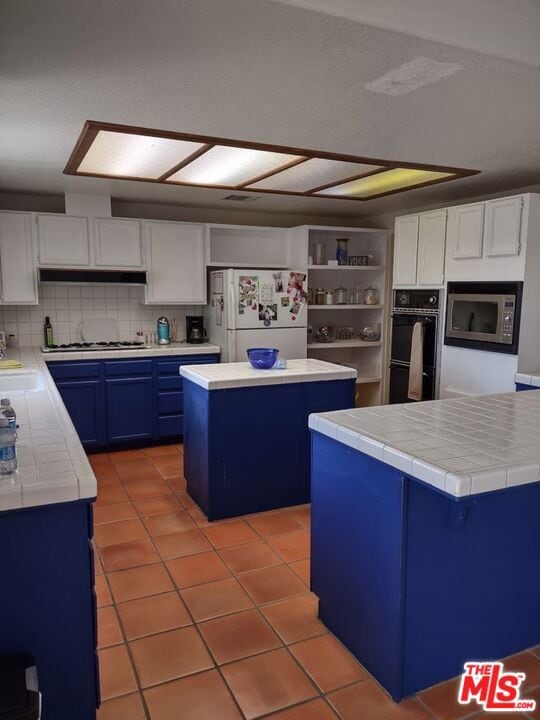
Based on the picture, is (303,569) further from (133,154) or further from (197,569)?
(133,154)

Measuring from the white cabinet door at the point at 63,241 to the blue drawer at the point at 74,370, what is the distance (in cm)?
87

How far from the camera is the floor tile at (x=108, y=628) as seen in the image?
7.06 feet

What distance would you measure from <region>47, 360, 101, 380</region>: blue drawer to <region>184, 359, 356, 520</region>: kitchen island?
131 cm

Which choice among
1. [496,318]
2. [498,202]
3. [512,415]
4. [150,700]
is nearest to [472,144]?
[498,202]

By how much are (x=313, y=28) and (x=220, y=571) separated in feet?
7.76

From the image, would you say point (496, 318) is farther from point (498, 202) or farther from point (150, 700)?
point (150, 700)

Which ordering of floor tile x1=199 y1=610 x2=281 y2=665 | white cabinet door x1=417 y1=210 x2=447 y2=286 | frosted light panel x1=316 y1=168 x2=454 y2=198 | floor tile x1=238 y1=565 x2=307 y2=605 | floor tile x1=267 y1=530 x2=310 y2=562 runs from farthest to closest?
1. white cabinet door x1=417 y1=210 x2=447 y2=286
2. frosted light panel x1=316 y1=168 x2=454 y2=198
3. floor tile x1=267 y1=530 x2=310 y2=562
4. floor tile x1=238 y1=565 x2=307 y2=605
5. floor tile x1=199 y1=610 x2=281 y2=665

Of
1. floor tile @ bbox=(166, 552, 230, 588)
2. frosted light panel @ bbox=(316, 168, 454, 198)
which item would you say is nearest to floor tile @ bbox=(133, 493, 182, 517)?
floor tile @ bbox=(166, 552, 230, 588)

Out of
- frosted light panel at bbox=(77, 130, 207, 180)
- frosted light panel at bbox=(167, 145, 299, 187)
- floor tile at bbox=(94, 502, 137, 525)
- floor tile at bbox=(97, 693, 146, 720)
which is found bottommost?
floor tile at bbox=(97, 693, 146, 720)

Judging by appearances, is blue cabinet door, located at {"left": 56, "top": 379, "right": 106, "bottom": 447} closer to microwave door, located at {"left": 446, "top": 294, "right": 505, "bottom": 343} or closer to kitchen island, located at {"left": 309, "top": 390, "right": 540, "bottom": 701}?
kitchen island, located at {"left": 309, "top": 390, "right": 540, "bottom": 701}

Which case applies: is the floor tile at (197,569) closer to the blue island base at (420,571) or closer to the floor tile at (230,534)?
the floor tile at (230,534)

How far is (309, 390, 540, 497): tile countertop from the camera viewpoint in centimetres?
155

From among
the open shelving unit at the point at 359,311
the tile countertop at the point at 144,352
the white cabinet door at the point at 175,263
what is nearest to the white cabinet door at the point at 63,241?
the white cabinet door at the point at 175,263

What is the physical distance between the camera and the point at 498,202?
3.75m
